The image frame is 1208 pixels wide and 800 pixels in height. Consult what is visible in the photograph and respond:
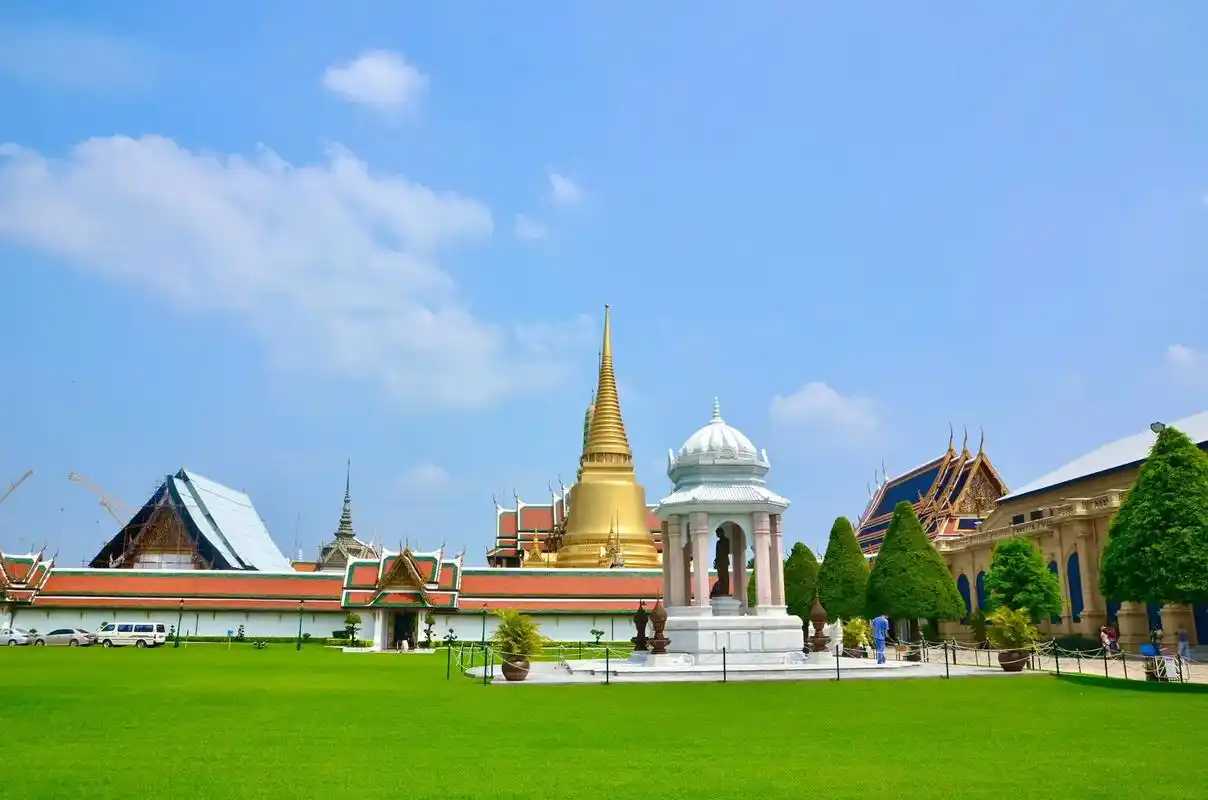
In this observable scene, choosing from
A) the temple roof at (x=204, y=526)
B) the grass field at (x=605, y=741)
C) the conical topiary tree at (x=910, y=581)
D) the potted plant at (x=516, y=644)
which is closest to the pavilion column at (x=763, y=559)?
the potted plant at (x=516, y=644)

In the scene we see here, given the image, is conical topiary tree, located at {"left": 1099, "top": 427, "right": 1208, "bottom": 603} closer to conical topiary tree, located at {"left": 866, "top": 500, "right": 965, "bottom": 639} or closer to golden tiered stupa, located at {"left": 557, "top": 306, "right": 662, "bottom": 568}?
conical topiary tree, located at {"left": 866, "top": 500, "right": 965, "bottom": 639}

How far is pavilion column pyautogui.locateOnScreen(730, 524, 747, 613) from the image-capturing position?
32.5m

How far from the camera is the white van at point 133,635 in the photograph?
48447 millimetres

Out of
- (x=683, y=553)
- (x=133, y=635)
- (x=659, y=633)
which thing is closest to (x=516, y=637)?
(x=659, y=633)

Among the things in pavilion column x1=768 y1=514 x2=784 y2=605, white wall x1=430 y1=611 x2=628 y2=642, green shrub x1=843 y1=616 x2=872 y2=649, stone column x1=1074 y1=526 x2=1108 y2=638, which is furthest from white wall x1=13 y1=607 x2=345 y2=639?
stone column x1=1074 y1=526 x2=1108 y2=638

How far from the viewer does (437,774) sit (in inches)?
403

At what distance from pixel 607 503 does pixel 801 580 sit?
21550 mm

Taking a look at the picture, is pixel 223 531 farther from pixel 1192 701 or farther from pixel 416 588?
pixel 1192 701

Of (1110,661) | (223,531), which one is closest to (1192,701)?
(1110,661)

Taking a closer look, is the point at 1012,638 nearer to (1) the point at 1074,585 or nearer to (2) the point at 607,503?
(1) the point at 1074,585

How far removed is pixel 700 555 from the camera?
96.6 ft

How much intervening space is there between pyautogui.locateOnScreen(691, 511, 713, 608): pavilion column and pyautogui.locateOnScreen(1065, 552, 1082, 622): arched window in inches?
900

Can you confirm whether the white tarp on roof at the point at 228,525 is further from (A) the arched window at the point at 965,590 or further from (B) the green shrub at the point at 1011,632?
(B) the green shrub at the point at 1011,632

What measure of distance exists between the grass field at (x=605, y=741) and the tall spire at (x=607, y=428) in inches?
1978
